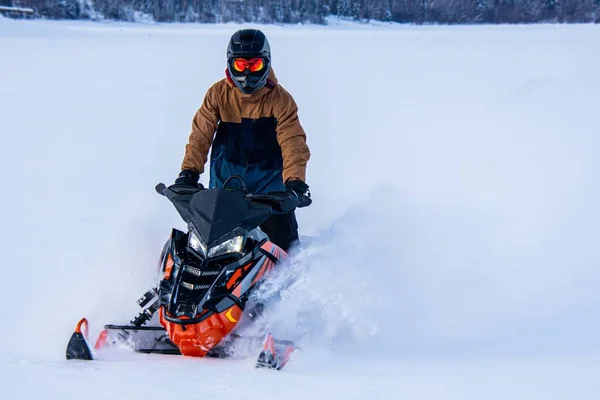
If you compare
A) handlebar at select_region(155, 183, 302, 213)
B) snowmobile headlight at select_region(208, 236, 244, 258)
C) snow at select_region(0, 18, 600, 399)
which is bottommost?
snow at select_region(0, 18, 600, 399)

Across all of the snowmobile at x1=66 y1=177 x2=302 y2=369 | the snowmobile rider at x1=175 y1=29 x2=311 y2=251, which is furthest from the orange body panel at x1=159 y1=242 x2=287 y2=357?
the snowmobile rider at x1=175 y1=29 x2=311 y2=251

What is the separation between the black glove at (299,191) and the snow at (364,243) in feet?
1.97

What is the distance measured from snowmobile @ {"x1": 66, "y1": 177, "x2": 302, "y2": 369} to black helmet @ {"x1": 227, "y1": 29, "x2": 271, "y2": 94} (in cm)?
82

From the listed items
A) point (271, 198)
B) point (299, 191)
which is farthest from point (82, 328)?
point (299, 191)

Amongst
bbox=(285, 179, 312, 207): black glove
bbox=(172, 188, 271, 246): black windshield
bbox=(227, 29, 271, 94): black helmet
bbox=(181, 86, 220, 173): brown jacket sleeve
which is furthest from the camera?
bbox=(181, 86, 220, 173): brown jacket sleeve

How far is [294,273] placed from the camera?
452 cm

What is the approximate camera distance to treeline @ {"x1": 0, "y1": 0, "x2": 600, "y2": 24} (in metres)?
56.4

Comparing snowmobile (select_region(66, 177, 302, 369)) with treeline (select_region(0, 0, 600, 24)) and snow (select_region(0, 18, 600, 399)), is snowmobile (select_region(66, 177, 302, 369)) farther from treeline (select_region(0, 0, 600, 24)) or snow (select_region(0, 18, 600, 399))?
treeline (select_region(0, 0, 600, 24))

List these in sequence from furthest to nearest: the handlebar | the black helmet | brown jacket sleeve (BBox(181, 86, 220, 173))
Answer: brown jacket sleeve (BBox(181, 86, 220, 173)) → the black helmet → the handlebar

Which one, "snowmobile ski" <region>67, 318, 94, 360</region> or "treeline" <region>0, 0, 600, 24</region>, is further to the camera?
"treeline" <region>0, 0, 600, 24</region>

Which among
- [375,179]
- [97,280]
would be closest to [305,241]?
[97,280]

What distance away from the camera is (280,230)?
4805 millimetres

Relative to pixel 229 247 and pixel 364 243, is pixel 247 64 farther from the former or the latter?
pixel 364 243

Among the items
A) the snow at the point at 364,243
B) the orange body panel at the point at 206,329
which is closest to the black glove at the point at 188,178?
the orange body panel at the point at 206,329
